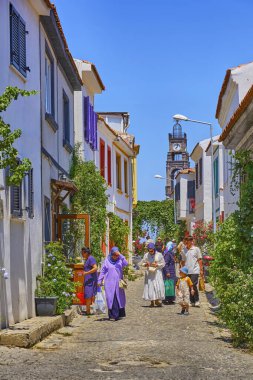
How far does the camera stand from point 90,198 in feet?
73.4

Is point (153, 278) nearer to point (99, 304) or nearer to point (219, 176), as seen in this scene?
point (99, 304)

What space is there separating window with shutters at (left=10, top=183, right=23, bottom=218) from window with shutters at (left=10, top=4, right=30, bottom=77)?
1960mm

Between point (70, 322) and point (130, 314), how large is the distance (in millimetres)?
2372

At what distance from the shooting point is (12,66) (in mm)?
12773

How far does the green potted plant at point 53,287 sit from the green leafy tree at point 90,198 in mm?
5870

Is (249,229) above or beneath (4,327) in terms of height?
above

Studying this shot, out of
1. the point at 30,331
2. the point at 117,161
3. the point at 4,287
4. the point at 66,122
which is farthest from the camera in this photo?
the point at 117,161

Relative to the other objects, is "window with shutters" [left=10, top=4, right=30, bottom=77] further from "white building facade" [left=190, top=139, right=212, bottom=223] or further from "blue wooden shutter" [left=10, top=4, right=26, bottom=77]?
"white building facade" [left=190, top=139, right=212, bottom=223]

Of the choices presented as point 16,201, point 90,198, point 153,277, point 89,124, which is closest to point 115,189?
point 89,124

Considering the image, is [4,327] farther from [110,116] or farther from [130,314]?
[110,116]

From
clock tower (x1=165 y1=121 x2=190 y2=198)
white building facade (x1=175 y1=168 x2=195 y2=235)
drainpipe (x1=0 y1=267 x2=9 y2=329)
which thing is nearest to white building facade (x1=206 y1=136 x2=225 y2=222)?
white building facade (x1=175 y1=168 x2=195 y2=235)

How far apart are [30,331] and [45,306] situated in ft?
11.0

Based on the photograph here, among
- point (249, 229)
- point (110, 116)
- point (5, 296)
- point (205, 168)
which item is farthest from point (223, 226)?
point (205, 168)

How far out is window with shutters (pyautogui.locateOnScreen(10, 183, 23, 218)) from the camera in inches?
504
